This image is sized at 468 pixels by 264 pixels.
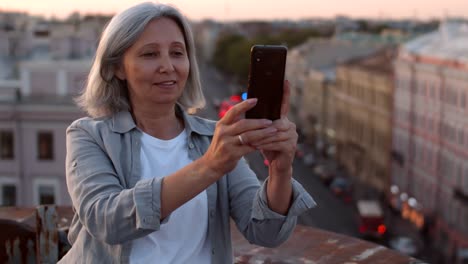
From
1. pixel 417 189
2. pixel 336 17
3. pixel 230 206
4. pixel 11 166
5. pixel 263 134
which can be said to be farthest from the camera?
pixel 336 17

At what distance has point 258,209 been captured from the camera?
7.07ft

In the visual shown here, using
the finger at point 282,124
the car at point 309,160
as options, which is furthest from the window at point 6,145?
the car at point 309,160

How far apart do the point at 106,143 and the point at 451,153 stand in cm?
2709

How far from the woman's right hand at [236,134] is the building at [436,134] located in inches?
936

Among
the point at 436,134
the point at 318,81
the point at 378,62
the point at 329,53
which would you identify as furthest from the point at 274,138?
the point at 329,53

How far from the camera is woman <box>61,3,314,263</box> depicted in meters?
1.90

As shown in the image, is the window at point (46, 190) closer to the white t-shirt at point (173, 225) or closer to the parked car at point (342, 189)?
the white t-shirt at point (173, 225)

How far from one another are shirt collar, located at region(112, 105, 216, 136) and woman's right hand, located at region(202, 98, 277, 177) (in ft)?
1.34

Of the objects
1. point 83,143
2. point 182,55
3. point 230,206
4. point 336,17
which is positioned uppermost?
point 182,55

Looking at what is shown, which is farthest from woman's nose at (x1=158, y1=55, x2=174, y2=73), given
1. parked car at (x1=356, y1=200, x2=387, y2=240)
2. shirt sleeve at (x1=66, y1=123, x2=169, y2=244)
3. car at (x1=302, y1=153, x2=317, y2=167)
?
car at (x1=302, y1=153, x2=317, y2=167)

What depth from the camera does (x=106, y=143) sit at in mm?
2119

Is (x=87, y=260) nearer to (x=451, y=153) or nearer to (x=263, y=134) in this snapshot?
(x=263, y=134)

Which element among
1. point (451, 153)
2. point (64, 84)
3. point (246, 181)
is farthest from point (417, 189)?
point (246, 181)

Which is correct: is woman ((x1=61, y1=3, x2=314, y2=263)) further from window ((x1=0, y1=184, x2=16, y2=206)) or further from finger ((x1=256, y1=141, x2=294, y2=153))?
window ((x1=0, y1=184, x2=16, y2=206))
